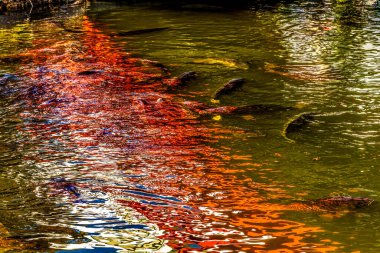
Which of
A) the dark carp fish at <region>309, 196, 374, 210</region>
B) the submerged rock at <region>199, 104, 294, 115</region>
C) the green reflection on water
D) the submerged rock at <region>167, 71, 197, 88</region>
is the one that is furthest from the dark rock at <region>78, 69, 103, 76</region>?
the dark carp fish at <region>309, 196, 374, 210</region>

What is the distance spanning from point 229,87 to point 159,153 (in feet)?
12.3

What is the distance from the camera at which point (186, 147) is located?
26.6ft

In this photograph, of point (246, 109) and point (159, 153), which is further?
point (246, 109)

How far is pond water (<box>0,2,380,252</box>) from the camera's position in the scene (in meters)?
5.52

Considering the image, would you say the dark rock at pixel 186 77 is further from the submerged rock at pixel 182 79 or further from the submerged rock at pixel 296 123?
the submerged rock at pixel 296 123

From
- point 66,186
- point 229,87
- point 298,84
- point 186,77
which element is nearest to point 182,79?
point 186,77

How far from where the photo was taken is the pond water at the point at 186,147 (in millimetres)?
5523

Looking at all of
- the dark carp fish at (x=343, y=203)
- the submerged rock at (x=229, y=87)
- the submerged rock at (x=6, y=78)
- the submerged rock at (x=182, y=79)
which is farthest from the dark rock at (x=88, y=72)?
the dark carp fish at (x=343, y=203)

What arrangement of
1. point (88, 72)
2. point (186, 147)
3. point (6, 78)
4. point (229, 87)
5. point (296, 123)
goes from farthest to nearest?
point (88, 72) < point (6, 78) < point (229, 87) < point (296, 123) < point (186, 147)

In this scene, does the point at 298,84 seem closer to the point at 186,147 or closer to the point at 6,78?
the point at 186,147

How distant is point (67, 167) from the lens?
743 cm

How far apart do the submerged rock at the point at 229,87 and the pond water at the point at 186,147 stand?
0.20 meters

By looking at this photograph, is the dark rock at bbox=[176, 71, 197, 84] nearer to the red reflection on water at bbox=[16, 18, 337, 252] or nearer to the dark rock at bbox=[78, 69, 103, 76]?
the red reflection on water at bbox=[16, 18, 337, 252]

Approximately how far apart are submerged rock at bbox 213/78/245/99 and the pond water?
20cm
